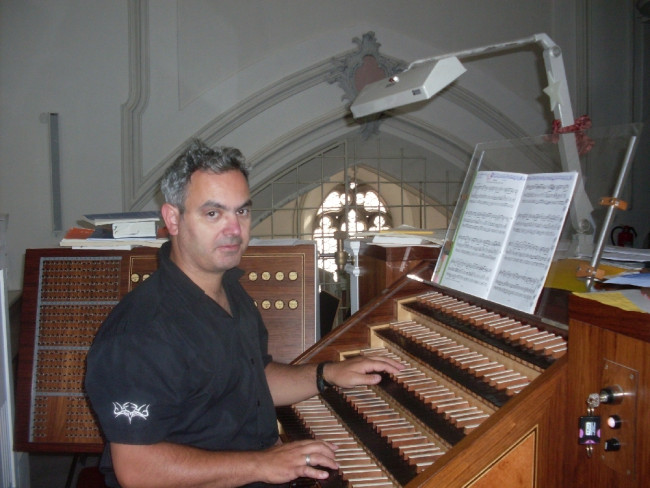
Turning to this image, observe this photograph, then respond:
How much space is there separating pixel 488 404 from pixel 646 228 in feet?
20.0

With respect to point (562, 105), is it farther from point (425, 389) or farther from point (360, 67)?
point (360, 67)

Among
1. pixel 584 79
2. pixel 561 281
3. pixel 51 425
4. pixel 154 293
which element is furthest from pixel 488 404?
pixel 584 79

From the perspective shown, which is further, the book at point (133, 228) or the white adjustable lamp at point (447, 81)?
the book at point (133, 228)

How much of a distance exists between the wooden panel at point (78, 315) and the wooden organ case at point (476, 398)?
407 mm

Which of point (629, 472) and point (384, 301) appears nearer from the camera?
point (629, 472)

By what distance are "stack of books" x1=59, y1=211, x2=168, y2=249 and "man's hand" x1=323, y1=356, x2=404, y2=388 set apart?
1.01 meters

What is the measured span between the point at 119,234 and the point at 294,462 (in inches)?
55.9

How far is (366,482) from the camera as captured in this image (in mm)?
1307

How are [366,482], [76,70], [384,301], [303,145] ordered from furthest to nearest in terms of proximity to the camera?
[303,145]
[76,70]
[384,301]
[366,482]

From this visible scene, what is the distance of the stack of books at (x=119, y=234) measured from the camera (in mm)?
2354

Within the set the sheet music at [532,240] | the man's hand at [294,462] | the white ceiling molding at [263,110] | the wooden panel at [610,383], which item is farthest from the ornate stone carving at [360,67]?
the wooden panel at [610,383]

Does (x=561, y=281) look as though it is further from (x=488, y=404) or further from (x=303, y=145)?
(x=303, y=145)

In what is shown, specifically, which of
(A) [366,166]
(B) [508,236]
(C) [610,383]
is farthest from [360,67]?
(C) [610,383]

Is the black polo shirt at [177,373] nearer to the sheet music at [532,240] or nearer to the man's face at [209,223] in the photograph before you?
the man's face at [209,223]
